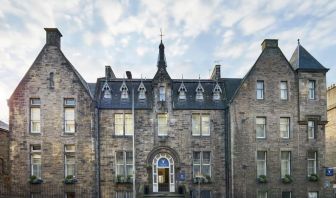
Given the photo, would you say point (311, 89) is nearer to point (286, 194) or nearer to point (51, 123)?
point (286, 194)

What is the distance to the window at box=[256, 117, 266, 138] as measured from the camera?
2939cm

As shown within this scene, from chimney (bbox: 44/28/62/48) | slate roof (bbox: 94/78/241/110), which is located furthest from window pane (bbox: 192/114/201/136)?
chimney (bbox: 44/28/62/48)

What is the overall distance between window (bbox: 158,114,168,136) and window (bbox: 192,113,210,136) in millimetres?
2570

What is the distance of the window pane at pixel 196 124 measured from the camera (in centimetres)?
3009

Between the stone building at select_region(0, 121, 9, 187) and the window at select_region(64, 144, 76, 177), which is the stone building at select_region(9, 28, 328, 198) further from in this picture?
the stone building at select_region(0, 121, 9, 187)

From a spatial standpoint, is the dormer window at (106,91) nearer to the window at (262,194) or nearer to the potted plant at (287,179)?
the window at (262,194)

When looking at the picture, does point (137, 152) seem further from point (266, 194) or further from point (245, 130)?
point (266, 194)

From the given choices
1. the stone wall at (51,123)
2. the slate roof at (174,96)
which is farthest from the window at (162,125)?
the stone wall at (51,123)

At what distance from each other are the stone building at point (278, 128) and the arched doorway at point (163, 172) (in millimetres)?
5504

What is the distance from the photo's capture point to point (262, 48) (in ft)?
101

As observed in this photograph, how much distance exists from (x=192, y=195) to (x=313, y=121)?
1279 centimetres

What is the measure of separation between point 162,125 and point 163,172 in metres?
4.25

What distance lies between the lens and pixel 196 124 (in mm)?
30172

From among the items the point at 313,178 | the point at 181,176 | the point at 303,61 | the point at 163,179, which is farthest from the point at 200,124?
the point at 303,61
